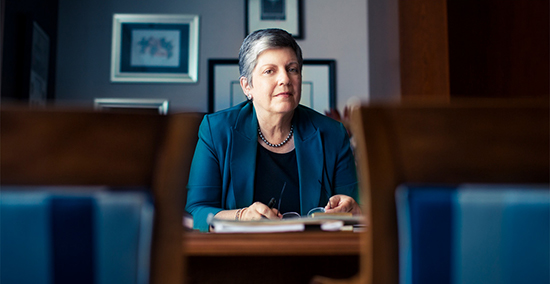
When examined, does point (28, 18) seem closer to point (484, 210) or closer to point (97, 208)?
point (97, 208)

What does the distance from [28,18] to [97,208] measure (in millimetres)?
2443

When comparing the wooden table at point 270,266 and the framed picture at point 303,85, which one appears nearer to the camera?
the wooden table at point 270,266

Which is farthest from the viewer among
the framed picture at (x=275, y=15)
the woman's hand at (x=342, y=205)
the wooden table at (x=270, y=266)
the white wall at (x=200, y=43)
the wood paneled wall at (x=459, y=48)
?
the framed picture at (x=275, y=15)

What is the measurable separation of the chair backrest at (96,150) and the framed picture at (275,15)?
8.55 feet

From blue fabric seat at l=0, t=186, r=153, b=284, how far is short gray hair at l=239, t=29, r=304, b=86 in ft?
4.08

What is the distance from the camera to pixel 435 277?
61cm

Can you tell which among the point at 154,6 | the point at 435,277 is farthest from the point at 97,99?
the point at 435,277

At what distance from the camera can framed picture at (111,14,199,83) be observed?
3.01 metres

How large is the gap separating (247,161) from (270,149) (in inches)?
6.2

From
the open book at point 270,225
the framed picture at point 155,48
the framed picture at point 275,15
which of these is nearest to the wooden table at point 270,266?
the open book at point 270,225

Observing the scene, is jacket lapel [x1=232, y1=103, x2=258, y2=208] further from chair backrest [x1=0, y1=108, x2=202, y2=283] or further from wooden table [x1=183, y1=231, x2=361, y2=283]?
chair backrest [x1=0, y1=108, x2=202, y2=283]

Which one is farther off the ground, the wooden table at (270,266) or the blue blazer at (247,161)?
the blue blazer at (247,161)

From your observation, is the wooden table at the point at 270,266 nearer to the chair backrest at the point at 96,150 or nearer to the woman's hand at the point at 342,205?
the chair backrest at the point at 96,150

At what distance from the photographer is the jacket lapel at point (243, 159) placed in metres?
1.63
